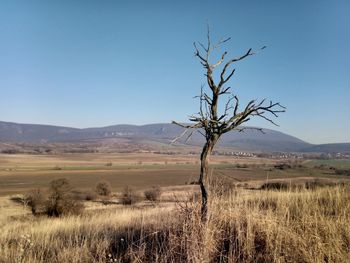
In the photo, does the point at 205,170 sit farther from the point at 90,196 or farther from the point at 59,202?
the point at 90,196

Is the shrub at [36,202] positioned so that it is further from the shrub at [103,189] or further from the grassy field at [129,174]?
the grassy field at [129,174]

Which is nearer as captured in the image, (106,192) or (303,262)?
(303,262)

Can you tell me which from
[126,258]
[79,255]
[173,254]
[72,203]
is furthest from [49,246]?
[72,203]

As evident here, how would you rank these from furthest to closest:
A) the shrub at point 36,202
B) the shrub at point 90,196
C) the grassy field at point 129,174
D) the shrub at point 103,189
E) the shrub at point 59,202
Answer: the grassy field at point 129,174 < the shrub at point 103,189 < the shrub at point 90,196 < the shrub at point 36,202 < the shrub at point 59,202

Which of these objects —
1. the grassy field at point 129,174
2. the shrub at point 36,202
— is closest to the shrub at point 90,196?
the grassy field at point 129,174

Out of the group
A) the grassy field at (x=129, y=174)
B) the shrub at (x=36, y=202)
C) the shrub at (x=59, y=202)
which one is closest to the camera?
the shrub at (x=59, y=202)

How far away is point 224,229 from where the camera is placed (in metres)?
5.87

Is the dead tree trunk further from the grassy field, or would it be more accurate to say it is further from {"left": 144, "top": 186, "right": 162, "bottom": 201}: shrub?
{"left": 144, "top": 186, "right": 162, "bottom": 201}: shrub

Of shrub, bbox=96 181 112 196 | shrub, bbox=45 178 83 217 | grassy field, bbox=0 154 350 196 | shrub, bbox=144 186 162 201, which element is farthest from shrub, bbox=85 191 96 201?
shrub, bbox=45 178 83 217

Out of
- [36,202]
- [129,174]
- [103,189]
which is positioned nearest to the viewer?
[36,202]

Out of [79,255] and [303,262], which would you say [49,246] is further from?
[303,262]

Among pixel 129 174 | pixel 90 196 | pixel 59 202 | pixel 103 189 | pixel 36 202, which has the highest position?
pixel 59 202


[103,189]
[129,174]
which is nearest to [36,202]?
[103,189]

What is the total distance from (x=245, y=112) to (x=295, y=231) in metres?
1.97
